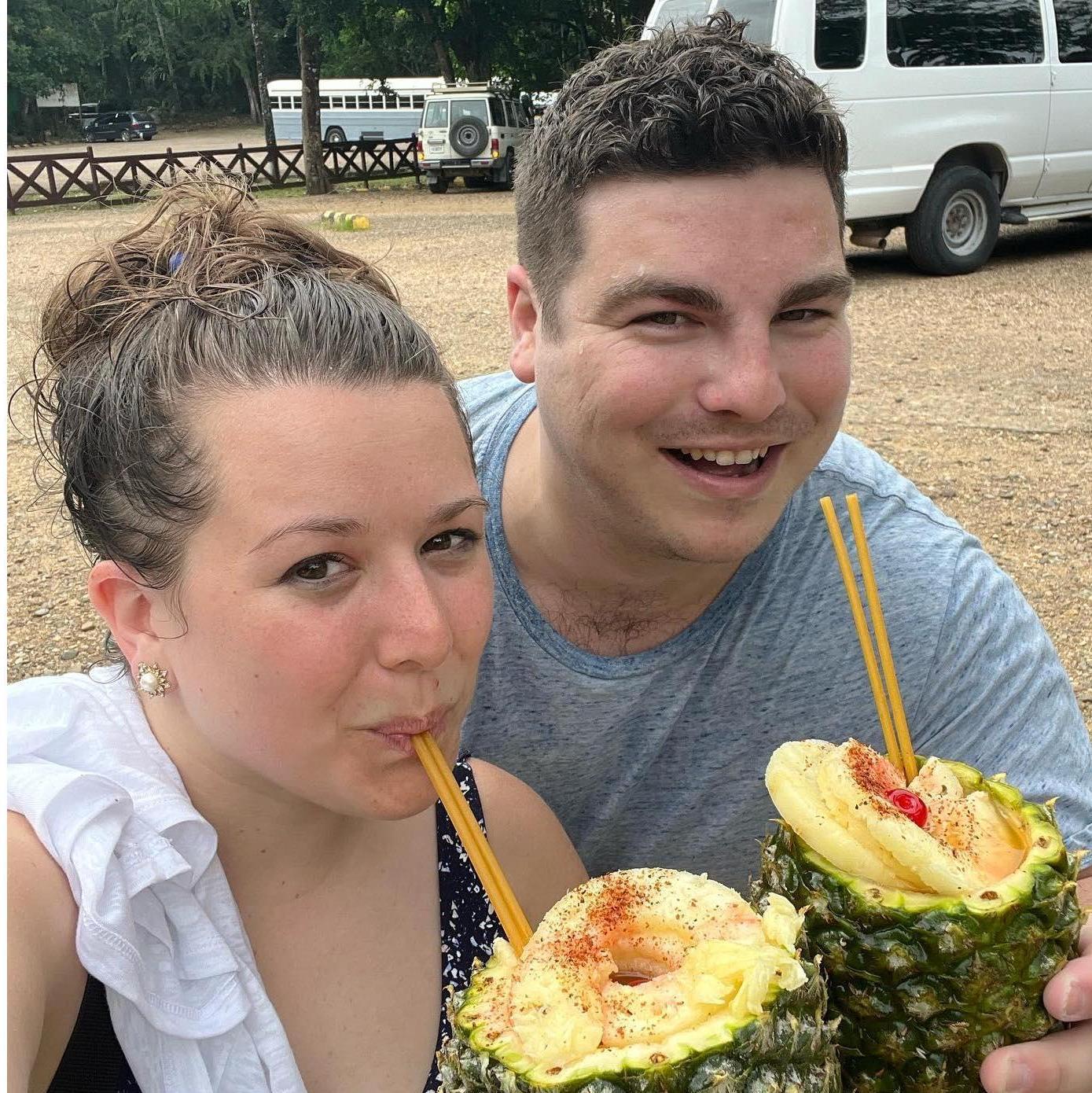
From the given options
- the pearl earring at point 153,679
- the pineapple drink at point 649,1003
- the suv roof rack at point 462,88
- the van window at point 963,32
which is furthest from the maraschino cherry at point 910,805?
the suv roof rack at point 462,88

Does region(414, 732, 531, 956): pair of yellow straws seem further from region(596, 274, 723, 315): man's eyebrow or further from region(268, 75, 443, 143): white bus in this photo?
region(268, 75, 443, 143): white bus

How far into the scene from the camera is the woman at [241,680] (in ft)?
5.71

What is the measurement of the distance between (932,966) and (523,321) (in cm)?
183

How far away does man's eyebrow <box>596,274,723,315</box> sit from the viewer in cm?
239

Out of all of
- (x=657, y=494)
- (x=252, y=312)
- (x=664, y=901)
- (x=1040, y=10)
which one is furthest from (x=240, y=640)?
(x=1040, y=10)

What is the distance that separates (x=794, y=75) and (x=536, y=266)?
700 millimetres

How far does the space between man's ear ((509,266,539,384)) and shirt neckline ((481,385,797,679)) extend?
1.10 ft

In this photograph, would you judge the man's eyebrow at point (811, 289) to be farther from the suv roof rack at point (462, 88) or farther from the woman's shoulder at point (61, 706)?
the suv roof rack at point (462, 88)

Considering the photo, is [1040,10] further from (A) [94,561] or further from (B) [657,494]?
(A) [94,561]

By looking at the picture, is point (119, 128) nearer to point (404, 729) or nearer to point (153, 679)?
point (153, 679)

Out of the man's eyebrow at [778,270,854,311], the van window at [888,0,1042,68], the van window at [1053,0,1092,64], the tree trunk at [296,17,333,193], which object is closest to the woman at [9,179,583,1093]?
the man's eyebrow at [778,270,854,311]

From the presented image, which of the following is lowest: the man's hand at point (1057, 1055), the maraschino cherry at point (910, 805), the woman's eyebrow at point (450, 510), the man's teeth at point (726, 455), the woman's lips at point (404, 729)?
the man's hand at point (1057, 1055)

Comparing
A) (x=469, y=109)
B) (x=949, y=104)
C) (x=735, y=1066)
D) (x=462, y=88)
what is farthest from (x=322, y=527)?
(x=462, y=88)

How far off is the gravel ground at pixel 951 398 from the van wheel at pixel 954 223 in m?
0.22
